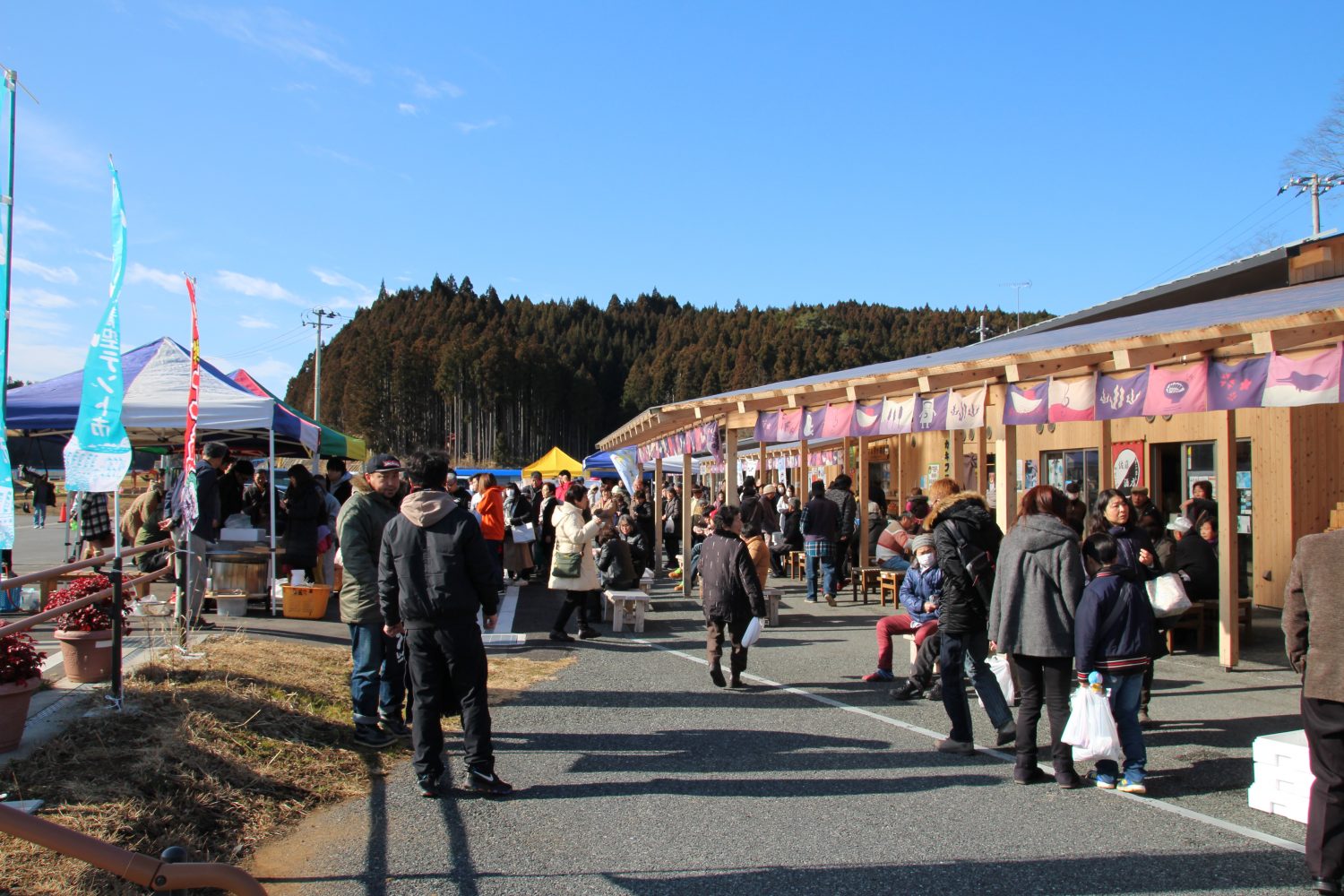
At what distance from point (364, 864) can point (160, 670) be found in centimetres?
311

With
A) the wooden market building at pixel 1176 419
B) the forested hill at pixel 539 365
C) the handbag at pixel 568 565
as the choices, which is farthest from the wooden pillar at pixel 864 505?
the forested hill at pixel 539 365

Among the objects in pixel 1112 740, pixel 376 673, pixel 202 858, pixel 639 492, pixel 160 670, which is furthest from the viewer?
pixel 639 492

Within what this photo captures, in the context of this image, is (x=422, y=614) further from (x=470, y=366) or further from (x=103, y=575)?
(x=470, y=366)

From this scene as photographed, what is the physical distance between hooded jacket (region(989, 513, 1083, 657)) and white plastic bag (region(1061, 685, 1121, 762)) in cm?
26

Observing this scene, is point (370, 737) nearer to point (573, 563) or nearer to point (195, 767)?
point (195, 767)

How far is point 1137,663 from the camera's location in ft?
16.5

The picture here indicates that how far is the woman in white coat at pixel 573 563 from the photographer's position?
992cm

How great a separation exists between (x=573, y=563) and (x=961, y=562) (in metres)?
5.07

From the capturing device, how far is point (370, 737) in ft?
19.1

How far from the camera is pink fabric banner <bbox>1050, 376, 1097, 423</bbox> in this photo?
26.4 feet

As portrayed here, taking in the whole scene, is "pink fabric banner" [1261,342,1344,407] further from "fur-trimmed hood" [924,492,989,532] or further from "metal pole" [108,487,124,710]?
"metal pole" [108,487,124,710]

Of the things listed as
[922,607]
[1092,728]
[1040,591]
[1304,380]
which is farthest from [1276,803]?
[1304,380]

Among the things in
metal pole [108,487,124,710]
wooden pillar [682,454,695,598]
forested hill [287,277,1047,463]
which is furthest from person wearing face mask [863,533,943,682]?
forested hill [287,277,1047,463]

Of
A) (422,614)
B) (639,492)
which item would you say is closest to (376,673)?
(422,614)
